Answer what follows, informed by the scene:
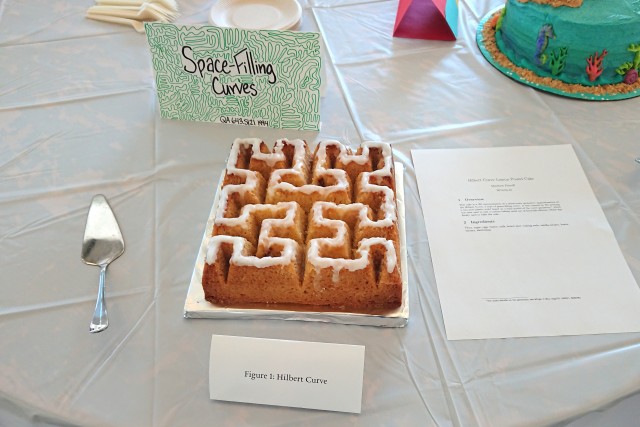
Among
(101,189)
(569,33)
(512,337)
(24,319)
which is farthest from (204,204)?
(569,33)

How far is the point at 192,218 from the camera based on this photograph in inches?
37.4

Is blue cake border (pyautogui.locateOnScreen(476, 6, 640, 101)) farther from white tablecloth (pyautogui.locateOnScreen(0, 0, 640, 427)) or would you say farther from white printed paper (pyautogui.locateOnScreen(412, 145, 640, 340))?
white printed paper (pyautogui.locateOnScreen(412, 145, 640, 340))

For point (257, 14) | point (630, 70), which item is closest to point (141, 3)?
point (257, 14)

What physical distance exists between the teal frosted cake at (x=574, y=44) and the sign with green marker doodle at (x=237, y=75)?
0.50 meters

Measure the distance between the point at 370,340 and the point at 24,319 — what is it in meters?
0.50

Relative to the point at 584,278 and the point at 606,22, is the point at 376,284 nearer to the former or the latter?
the point at 584,278

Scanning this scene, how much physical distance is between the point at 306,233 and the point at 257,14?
0.74 meters

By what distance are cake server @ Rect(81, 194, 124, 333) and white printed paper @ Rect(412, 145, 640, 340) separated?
0.50 m

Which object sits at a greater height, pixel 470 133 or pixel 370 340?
pixel 470 133

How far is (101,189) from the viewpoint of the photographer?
1009 mm

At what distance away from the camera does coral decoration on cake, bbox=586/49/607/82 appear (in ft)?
3.79

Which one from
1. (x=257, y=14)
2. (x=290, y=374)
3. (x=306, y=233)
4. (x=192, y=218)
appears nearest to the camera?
(x=290, y=374)

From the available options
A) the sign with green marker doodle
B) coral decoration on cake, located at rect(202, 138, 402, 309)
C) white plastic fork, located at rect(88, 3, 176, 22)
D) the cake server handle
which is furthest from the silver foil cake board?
white plastic fork, located at rect(88, 3, 176, 22)

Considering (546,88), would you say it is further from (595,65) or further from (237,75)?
(237,75)
